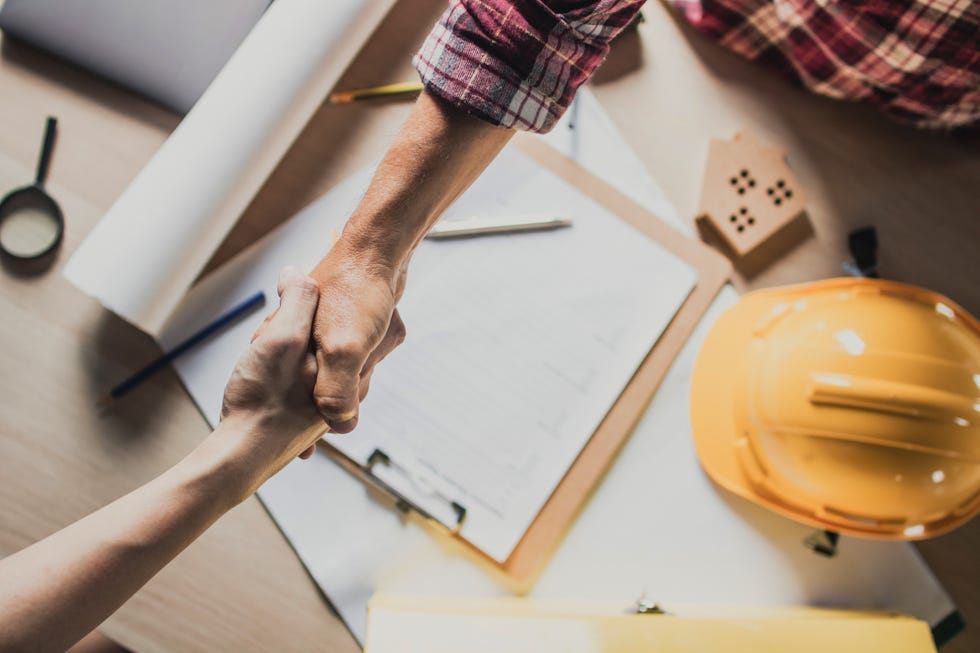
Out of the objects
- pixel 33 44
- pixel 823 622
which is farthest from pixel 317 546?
pixel 33 44

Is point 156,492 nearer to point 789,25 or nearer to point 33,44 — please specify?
point 33,44

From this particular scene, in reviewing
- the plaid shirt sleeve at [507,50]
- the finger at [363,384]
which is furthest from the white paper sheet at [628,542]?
the plaid shirt sleeve at [507,50]

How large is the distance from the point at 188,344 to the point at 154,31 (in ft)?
1.03

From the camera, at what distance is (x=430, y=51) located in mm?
542

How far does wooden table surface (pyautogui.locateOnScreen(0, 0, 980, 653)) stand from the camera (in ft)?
2.20

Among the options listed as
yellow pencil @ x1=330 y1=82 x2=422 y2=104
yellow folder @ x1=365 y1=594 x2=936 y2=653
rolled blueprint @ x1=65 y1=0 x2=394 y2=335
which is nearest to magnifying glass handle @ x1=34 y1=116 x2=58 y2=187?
rolled blueprint @ x1=65 y1=0 x2=394 y2=335

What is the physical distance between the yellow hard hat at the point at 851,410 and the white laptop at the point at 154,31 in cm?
60

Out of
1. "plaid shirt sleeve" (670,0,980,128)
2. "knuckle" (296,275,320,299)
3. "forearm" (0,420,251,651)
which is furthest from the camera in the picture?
"plaid shirt sleeve" (670,0,980,128)

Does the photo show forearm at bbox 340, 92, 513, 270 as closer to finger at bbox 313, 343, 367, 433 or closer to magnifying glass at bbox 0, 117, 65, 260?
finger at bbox 313, 343, 367, 433

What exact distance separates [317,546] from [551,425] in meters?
0.26

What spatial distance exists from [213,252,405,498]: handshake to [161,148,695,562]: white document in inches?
5.5

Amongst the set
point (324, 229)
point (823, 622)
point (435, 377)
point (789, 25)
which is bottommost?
point (823, 622)

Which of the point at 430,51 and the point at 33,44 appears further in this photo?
the point at 33,44

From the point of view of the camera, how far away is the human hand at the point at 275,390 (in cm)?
52
